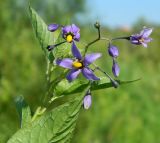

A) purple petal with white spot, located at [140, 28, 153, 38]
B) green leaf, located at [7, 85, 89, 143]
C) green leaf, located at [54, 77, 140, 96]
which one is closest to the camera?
green leaf, located at [7, 85, 89, 143]

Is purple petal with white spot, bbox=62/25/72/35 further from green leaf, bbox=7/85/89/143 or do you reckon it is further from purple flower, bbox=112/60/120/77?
green leaf, bbox=7/85/89/143

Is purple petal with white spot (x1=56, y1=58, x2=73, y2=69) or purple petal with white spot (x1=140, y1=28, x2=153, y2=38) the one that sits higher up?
purple petal with white spot (x1=56, y1=58, x2=73, y2=69)

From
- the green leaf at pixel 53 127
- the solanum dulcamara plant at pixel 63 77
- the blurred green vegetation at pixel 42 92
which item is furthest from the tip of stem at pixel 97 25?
the blurred green vegetation at pixel 42 92

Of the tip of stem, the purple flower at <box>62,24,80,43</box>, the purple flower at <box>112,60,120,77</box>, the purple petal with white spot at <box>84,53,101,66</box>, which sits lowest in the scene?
the purple flower at <box>112,60,120,77</box>

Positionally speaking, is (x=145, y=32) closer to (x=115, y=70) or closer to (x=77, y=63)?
(x=115, y=70)

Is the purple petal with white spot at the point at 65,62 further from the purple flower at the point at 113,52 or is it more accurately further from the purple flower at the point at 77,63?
the purple flower at the point at 113,52

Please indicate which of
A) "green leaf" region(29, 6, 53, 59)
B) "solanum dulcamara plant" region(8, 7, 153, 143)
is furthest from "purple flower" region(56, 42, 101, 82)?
"green leaf" region(29, 6, 53, 59)

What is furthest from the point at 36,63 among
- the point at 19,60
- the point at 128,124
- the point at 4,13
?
the point at 128,124
